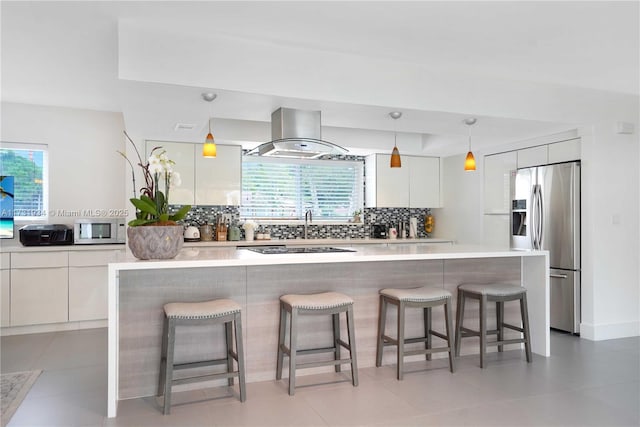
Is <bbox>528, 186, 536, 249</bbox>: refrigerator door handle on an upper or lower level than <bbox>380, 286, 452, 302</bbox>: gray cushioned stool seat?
upper

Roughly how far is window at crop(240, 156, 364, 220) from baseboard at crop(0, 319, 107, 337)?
2.16 meters

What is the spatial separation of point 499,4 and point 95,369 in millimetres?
3913

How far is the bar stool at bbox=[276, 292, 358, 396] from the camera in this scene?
3.10 meters

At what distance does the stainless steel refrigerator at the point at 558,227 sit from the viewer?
15.5 ft

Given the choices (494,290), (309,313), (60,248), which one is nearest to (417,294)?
(494,290)

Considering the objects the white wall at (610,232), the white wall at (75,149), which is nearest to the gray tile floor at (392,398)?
the white wall at (610,232)

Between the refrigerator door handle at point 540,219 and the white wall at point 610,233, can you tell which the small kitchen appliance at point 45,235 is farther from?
the white wall at point 610,233

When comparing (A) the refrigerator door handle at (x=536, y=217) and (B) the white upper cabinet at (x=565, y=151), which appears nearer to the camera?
(B) the white upper cabinet at (x=565, y=151)

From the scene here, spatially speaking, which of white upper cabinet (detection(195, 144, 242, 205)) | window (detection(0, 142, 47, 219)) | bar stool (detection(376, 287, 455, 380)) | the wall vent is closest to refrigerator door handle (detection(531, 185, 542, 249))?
bar stool (detection(376, 287, 455, 380))

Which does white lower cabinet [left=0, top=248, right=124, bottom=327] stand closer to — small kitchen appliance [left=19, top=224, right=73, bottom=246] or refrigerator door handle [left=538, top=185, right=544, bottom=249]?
small kitchen appliance [left=19, top=224, right=73, bottom=246]

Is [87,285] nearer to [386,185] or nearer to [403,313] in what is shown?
[403,313]

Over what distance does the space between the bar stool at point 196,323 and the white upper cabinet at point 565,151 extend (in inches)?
151

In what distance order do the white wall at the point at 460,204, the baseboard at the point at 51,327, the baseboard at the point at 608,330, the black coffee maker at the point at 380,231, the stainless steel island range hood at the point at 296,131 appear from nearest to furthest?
the stainless steel island range hood at the point at 296,131 → the baseboard at the point at 608,330 → the baseboard at the point at 51,327 → the white wall at the point at 460,204 → the black coffee maker at the point at 380,231

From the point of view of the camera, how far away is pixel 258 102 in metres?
3.61
